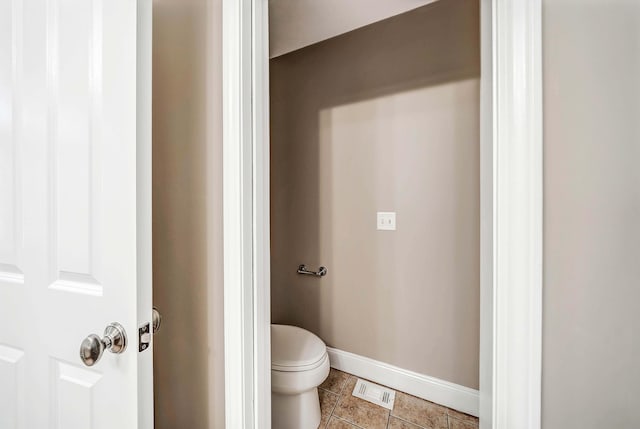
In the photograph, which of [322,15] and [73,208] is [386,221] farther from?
[73,208]

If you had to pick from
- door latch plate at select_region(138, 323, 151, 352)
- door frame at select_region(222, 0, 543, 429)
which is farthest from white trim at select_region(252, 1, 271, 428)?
door latch plate at select_region(138, 323, 151, 352)

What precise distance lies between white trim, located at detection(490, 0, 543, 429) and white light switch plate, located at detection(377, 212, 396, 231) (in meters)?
1.08

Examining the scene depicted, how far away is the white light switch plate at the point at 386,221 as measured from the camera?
167 centimetres

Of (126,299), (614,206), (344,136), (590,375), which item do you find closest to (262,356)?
(126,299)

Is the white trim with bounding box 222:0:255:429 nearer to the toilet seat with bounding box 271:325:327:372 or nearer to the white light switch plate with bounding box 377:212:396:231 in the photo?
the toilet seat with bounding box 271:325:327:372

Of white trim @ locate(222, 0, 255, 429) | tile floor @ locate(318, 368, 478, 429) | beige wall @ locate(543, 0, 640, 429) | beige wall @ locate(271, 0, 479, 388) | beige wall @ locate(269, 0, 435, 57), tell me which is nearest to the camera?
beige wall @ locate(543, 0, 640, 429)

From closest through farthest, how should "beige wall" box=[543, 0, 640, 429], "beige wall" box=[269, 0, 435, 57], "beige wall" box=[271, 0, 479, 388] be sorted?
"beige wall" box=[543, 0, 640, 429] < "beige wall" box=[269, 0, 435, 57] < "beige wall" box=[271, 0, 479, 388]

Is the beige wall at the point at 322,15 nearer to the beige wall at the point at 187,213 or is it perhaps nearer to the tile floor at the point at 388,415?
the beige wall at the point at 187,213

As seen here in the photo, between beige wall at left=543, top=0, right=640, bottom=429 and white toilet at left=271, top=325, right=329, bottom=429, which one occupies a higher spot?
beige wall at left=543, top=0, right=640, bottom=429

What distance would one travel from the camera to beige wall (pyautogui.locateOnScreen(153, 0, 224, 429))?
810mm

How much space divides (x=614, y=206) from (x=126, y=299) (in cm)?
104

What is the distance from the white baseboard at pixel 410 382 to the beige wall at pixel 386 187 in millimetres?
48

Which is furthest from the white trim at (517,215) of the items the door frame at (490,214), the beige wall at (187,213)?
the beige wall at (187,213)

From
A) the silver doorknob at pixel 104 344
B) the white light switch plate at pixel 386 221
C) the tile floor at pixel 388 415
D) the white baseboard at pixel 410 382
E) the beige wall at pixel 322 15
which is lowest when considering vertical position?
the tile floor at pixel 388 415
